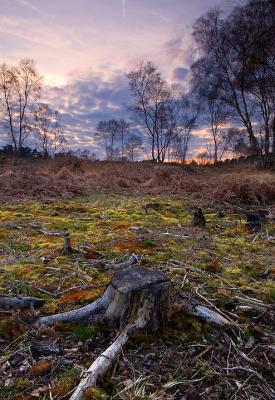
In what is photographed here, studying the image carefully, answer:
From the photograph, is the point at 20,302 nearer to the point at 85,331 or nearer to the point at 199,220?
the point at 85,331

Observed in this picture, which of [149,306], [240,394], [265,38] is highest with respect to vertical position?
[265,38]

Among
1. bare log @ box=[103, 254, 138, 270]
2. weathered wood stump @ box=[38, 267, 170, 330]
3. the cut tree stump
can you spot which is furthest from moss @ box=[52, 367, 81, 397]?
bare log @ box=[103, 254, 138, 270]

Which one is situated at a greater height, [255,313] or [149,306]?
[149,306]

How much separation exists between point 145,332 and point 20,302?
1282 mm

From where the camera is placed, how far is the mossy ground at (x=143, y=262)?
246 centimetres

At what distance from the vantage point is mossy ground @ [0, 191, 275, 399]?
8.09 ft

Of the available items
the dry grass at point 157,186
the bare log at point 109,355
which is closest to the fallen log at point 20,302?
the bare log at point 109,355

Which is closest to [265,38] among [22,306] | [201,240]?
[201,240]

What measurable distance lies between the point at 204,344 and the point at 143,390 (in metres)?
0.71

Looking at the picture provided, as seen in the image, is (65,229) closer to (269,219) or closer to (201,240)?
(201,240)

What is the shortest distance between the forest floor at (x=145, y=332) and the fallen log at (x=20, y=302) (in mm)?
90

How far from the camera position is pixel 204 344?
8.26 feet

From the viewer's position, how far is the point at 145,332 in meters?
2.54

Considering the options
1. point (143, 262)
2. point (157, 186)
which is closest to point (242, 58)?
point (157, 186)
